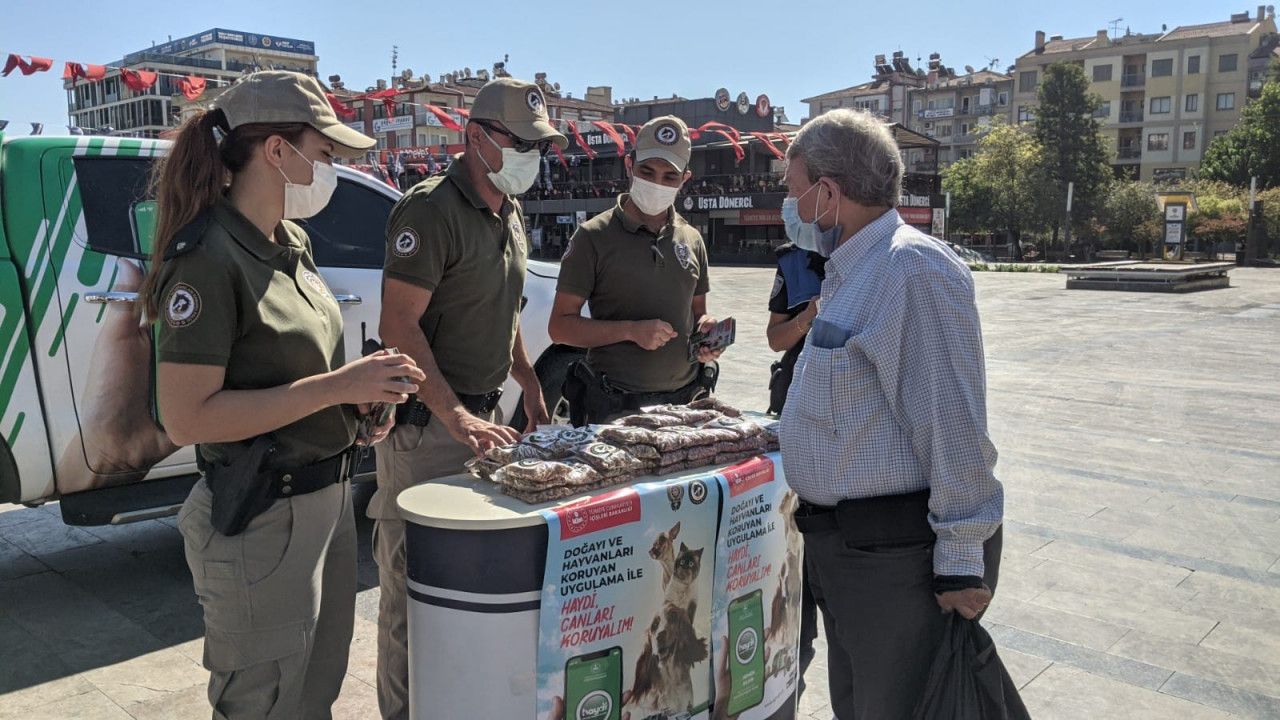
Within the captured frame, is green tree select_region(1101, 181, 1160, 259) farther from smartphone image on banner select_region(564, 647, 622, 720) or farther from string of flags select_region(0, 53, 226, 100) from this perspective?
smartphone image on banner select_region(564, 647, 622, 720)

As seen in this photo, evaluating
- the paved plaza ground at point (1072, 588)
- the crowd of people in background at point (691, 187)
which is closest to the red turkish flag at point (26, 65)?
the paved plaza ground at point (1072, 588)

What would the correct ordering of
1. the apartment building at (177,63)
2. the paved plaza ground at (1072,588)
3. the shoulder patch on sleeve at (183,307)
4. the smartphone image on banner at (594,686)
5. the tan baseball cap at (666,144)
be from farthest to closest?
1. the apartment building at (177,63)
2. the tan baseball cap at (666,144)
3. the paved plaza ground at (1072,588)
4. the smartphone image on banner at (594,686)
5. the shoulder patch on sleeve at (183,307)

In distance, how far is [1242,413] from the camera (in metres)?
8.76

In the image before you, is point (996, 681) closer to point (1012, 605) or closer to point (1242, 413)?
point (1012, 605)

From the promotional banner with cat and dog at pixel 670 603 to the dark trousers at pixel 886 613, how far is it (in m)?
0.38

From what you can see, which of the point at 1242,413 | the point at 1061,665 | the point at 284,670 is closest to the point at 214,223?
the point at 284,670

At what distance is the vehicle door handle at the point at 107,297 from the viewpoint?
405cm

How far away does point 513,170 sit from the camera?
309cm

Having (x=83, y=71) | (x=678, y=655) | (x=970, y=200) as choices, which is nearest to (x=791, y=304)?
(x=678, y=655)

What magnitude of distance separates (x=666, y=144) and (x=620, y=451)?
59.0 inches

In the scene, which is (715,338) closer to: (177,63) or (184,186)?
(184,186)

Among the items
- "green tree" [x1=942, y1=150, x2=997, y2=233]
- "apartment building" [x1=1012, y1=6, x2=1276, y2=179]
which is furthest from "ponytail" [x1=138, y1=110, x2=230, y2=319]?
"apartment building" [x1=1012, y1=6, x2=1276, y2=179]

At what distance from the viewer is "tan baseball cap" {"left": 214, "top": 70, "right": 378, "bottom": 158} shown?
7.11ft

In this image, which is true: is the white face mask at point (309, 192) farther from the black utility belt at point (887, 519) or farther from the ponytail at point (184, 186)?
the black utility belt at point (887, 519)
